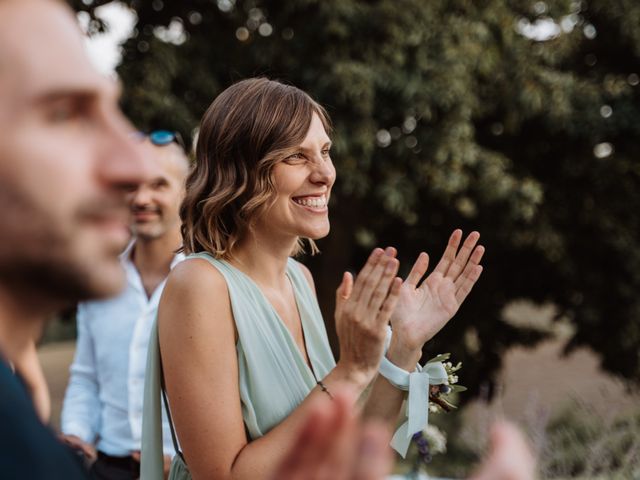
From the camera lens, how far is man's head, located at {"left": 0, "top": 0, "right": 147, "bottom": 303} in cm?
70

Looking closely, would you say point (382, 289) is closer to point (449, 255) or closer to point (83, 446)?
point (449, 255)

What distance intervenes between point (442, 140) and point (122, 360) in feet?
17.2

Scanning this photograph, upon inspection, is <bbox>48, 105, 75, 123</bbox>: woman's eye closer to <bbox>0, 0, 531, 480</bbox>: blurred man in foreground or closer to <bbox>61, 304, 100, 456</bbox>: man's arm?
<bbox>0, 0, 531, 480</bbox>: blurred man in foreground

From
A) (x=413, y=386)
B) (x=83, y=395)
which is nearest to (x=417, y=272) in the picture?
(x=413, y=386)

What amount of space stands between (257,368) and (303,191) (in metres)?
0.52

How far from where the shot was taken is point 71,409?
3111 mm

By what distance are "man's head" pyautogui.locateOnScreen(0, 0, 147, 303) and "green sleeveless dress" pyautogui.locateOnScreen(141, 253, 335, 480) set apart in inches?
46.9

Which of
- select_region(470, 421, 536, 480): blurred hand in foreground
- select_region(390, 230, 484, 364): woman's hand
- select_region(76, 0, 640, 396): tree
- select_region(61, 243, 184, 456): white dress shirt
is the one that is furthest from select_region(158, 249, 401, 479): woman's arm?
select_region(76, 0, 640, 396): tree

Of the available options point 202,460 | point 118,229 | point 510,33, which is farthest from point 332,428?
point 510,33

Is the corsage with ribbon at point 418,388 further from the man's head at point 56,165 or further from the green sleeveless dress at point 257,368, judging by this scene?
the man's head at point 56,165

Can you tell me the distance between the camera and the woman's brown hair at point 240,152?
6.91ft

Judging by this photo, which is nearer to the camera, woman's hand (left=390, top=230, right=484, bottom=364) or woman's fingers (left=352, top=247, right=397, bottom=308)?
woman's fingers (left=352, top=247, right=397, bottom=308)

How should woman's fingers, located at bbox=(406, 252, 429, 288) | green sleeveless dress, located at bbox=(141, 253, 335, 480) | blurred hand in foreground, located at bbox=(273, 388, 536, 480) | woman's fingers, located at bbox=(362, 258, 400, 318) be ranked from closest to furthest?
blurred hand in foreground, located at bbox=(273, 388, 536, 480)
woman's fingers, located at bbox=(362, 258, 400, 318)
green sleeveless dress, located at bbox=(141, 253, 335, 480)
woman's fingers, located at bbox=(406, 252, 429, 288)

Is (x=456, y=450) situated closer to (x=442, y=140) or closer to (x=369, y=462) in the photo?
(x=442, y=140)
